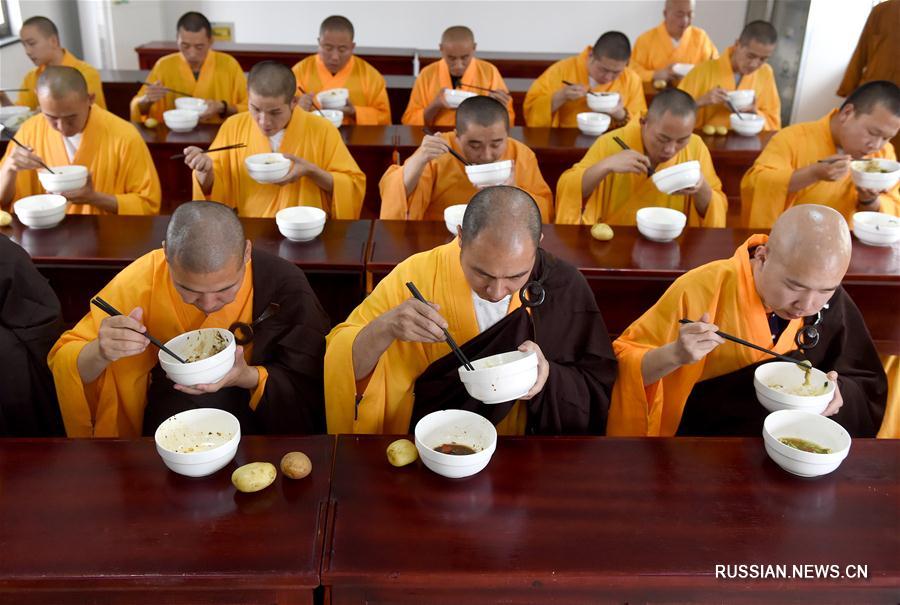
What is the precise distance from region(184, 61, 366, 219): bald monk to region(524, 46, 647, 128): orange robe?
98.3 inches

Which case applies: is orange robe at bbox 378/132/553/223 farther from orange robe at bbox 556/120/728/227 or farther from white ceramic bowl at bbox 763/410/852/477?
white ceramic bowl at bbox 763/410/852/477

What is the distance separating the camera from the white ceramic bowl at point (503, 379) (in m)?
2.06

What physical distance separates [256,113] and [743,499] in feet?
11.5

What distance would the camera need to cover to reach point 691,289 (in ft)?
9.22

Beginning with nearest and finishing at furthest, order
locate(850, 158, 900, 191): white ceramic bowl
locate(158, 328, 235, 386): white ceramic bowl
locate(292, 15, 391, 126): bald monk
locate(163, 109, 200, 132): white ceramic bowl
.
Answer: locate(158, 328, 235, 386): white ceramic bowl → locate(850, 158, 900, 191): white ceramic bowl → locate(163, 109, 200, 132): white ceramic bowl → locate(292, 15, 391, 126): bald monk

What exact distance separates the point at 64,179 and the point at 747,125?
484 centimetres

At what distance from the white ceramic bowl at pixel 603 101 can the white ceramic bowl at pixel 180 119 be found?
2998 mm

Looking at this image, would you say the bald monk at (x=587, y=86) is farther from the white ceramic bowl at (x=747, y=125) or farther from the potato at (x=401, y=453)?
the potato at (x=401, y=453)

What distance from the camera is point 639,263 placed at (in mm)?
3594

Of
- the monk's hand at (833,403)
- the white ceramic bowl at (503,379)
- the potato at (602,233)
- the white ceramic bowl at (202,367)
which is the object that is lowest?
the monk's hand at (833,403)

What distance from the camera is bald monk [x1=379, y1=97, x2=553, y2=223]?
13.6 ft

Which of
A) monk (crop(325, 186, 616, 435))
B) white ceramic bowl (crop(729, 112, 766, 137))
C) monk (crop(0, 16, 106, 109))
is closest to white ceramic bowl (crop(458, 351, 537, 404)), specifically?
monk (crop(325, 186, 616, 435))

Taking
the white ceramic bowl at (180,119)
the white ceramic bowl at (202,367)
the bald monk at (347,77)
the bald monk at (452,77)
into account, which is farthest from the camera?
the bald monk at (452,77)

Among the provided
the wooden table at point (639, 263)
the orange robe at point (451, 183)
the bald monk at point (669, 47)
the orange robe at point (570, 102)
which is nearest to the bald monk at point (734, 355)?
the wooden table at point (639, 263)
